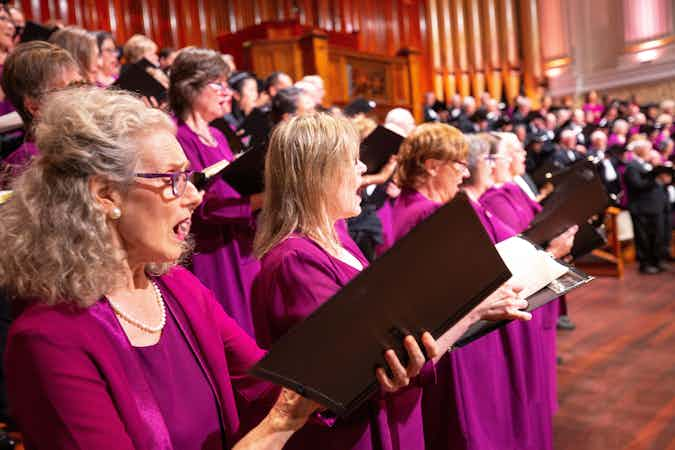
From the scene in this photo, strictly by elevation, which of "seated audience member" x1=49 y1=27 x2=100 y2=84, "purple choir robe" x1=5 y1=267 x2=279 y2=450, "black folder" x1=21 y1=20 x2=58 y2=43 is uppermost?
"black folder" x1=21 y1=20 x2=58 y2=43

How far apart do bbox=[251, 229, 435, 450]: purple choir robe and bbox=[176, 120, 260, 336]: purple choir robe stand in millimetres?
928

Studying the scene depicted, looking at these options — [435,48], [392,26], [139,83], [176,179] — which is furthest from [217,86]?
[435,48]

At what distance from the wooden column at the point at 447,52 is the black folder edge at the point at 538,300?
1290 centimetres

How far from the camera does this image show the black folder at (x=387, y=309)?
1.11 m

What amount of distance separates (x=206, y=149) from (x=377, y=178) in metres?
0.84

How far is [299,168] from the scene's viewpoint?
1635 millimetres

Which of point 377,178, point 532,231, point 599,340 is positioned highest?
point 377,178

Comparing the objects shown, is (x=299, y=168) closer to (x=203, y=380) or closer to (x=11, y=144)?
(x=203, y=380)

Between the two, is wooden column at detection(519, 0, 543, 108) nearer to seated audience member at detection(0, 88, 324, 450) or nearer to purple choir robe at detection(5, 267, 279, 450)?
seated audience member at detection(0, 88, 324, 450)

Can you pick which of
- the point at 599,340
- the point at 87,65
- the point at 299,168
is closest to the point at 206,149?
the point at 87,65

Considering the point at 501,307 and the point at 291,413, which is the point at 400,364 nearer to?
the point at 291,413

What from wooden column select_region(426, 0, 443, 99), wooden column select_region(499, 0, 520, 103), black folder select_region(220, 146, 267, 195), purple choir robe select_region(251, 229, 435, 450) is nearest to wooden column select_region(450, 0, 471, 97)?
wooden column select_region(426, 0, 443, 99)

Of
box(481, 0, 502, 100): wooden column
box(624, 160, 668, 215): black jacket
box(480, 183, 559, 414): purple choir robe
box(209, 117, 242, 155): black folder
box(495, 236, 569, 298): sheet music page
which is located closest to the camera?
box(495, 236, 569, 298): sheet music page

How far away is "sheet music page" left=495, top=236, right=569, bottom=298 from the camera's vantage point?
1831mm
